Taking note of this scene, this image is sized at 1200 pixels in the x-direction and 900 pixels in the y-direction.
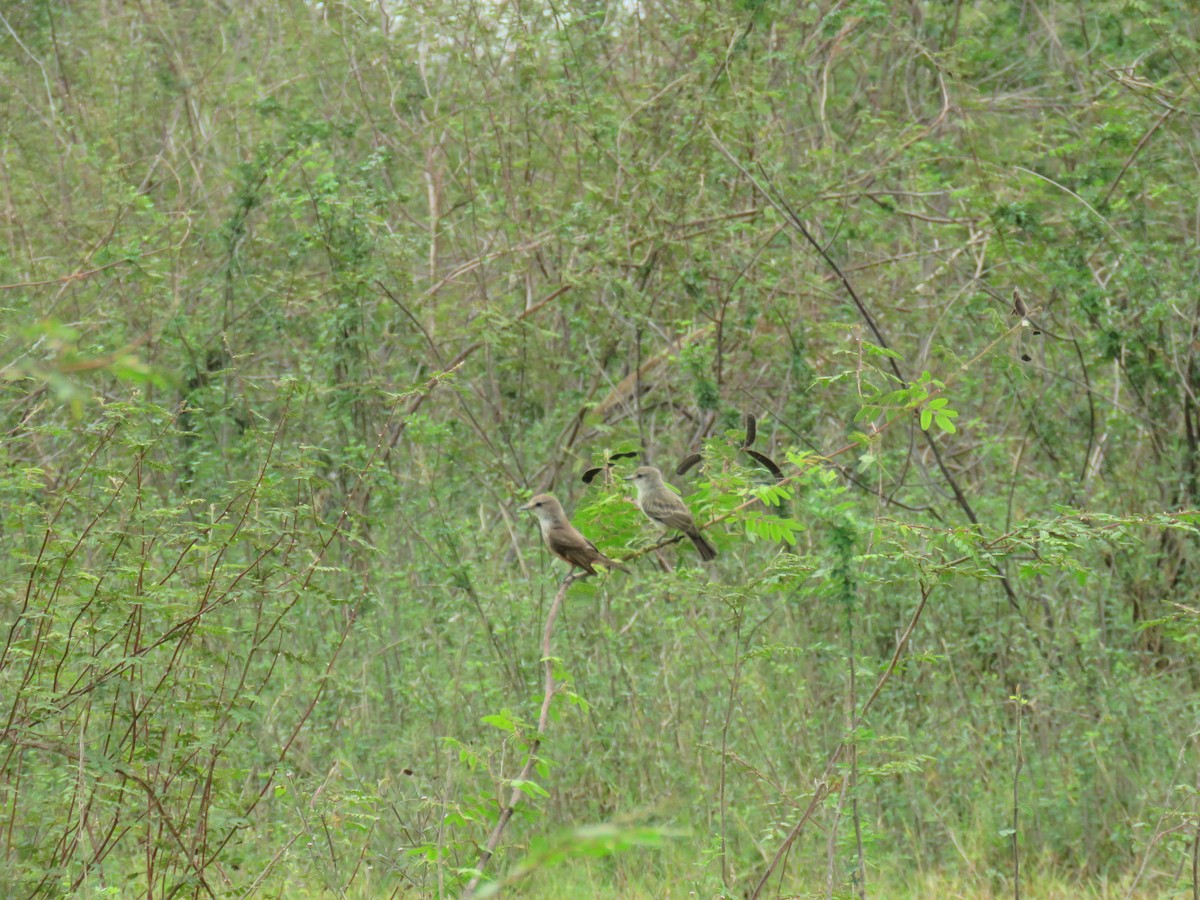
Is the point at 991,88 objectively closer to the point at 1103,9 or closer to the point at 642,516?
the point at 1103,9

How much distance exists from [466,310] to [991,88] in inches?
219

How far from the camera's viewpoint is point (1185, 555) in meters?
6.97

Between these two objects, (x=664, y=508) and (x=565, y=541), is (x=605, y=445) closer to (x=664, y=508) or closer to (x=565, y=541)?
(x=565, y=541)

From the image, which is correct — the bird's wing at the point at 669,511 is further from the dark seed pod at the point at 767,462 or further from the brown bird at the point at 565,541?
the dark seed pod at the point at 767,462

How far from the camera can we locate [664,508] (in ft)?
17.6

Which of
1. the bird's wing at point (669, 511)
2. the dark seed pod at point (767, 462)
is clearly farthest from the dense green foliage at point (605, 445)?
the bird's wing at point (669, 511)

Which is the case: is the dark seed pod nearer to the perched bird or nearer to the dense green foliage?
the dense green foliage

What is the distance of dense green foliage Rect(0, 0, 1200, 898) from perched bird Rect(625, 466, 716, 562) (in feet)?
0.79

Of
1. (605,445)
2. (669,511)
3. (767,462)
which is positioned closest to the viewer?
(767,462)

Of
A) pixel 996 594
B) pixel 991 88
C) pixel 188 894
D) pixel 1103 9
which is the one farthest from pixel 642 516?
pixel 991 88

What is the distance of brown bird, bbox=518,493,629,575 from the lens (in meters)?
5.10

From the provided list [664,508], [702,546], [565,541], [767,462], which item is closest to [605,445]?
[565,541]

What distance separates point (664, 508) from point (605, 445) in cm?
429

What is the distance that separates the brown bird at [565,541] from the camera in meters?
5.10
